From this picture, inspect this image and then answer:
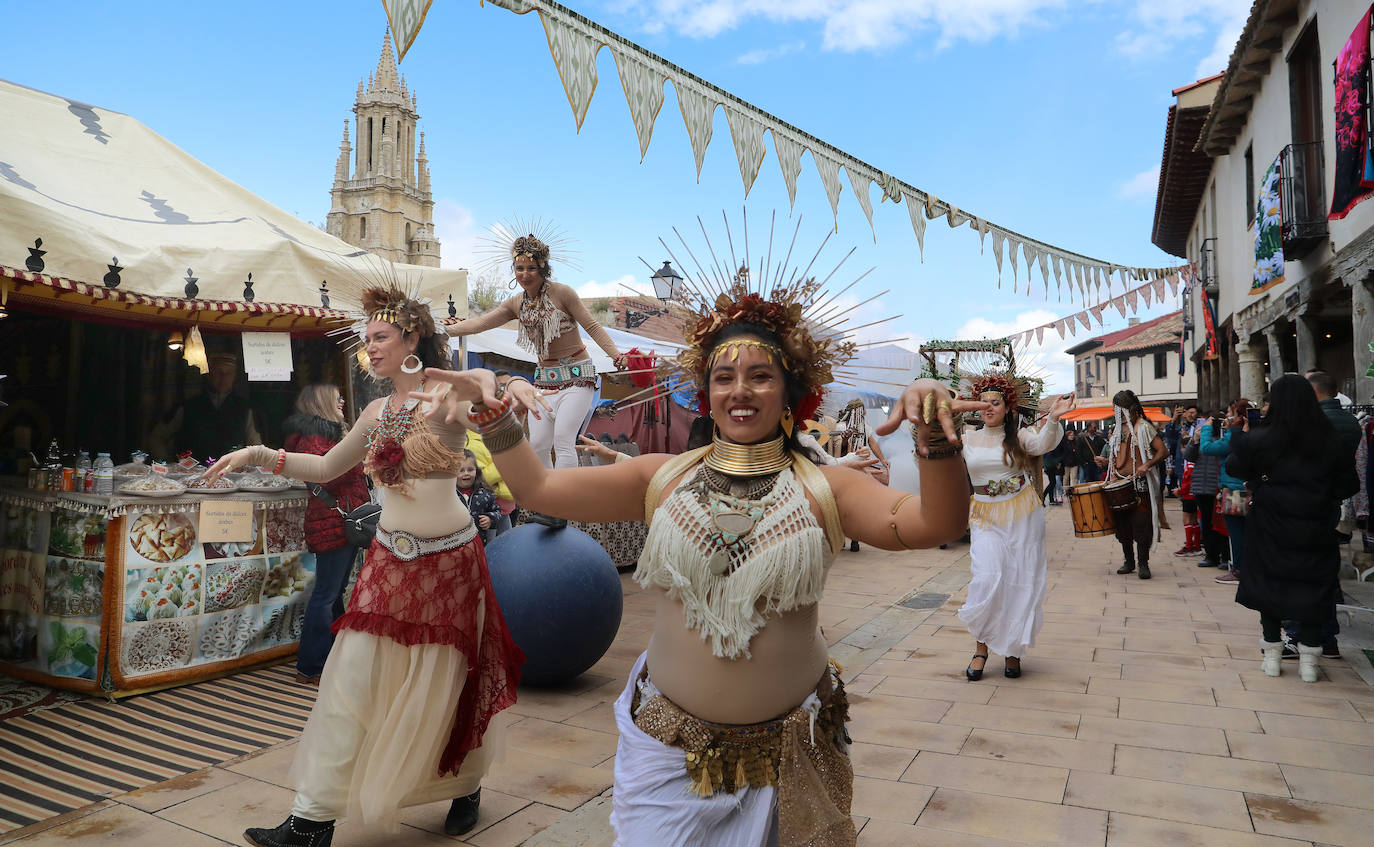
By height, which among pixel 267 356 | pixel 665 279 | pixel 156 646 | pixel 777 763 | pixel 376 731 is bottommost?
pixel 156 646

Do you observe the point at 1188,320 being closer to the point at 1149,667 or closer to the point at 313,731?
the point at 1149,667

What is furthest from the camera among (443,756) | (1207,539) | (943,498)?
(1207,539)

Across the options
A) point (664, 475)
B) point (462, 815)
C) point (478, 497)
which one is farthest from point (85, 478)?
point (664, 475)

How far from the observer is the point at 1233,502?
7.98 m

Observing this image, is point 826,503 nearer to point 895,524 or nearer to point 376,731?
point 895,524

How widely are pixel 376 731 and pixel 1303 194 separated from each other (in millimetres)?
11496

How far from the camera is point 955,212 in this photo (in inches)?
352

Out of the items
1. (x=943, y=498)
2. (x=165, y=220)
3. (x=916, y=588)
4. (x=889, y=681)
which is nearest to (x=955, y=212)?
(x=916, y=588)

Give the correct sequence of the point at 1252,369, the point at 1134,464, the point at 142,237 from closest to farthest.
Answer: the point at 142,237
the point at 1134,464
the point at 1252,369

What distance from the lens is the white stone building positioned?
346 inches

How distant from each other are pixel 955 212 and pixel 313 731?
26.5ft

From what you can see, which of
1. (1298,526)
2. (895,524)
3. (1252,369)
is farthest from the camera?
(1252,369)

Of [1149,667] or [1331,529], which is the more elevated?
[1331,529]

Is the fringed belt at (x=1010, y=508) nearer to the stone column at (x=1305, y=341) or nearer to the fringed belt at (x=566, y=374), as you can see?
the fringed belt at (x=566, y=374)
